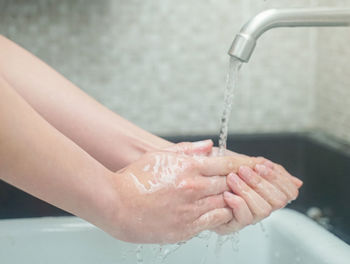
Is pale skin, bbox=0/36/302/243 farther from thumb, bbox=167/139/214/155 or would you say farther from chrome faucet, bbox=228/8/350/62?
chrome faucet, bbox=228/8/350/62

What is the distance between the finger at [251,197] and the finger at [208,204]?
0.03m

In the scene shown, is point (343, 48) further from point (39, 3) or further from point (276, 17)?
point (39, 3)

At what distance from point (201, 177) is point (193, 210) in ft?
0.17

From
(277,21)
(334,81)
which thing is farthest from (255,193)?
(334,81)

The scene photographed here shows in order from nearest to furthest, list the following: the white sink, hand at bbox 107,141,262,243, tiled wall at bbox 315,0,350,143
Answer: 1. hand at bbox 107,141,262,243
2. the white sink
3. tiled wall at bbox 315,0,350,143

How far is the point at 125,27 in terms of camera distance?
4.13 ft

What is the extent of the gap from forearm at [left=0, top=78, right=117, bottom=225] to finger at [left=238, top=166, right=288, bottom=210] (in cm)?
23

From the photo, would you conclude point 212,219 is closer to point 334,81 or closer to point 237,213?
point 237,213

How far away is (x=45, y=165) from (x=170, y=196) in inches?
7.6

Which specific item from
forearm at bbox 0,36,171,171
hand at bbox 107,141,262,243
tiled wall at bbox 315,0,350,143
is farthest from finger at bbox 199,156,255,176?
tiled wall at bbox 315,0,350,143

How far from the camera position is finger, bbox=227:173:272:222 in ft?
2.81

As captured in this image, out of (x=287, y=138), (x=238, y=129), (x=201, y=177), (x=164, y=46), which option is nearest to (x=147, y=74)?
(x=164, y=46)

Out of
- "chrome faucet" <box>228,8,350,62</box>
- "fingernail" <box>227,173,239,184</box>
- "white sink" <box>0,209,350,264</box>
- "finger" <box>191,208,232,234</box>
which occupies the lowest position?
"white sink" <box>0,209,350,264</box>

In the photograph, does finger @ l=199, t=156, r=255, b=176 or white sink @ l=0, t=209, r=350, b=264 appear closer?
finger @ l=199, t=156, r=255, b=176
